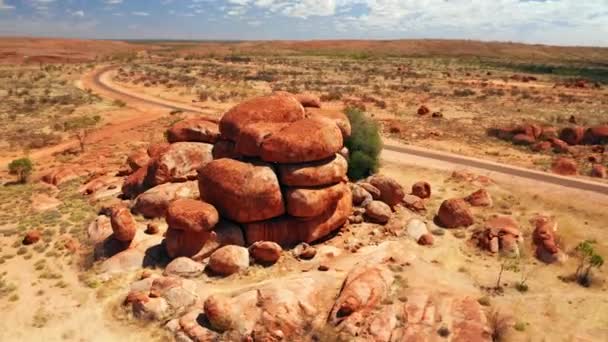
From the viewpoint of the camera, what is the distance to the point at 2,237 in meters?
23.5

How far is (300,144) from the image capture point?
21.5m

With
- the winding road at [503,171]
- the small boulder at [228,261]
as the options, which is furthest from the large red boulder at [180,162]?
the winding road at [503,171]

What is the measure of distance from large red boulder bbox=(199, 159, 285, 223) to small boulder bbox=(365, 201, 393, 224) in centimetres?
563

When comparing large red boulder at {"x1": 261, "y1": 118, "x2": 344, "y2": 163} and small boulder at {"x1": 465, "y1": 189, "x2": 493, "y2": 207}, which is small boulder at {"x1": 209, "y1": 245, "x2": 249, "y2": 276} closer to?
large red boulder at {"x1": 261, "y1": 118, "x2": 344, "y2": 163}

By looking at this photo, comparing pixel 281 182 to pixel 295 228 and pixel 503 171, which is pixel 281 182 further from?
pixel 503 171

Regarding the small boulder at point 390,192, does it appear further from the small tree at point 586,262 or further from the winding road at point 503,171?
the small tree at point 586,262

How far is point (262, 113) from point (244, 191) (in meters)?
4.89

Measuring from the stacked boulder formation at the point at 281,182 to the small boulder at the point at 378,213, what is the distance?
7.56 feet

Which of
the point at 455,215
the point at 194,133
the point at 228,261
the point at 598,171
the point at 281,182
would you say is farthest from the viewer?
the point at 598,171

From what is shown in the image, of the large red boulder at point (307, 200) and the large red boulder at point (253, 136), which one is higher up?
the large red boulder at point (253, 136)

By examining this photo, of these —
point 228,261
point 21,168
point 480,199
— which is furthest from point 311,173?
point 21,168

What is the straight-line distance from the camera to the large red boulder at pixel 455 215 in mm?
24953

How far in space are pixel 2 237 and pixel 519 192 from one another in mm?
29619

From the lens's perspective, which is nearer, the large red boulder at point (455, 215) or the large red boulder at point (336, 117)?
the large red boulder at point (455, 215)
